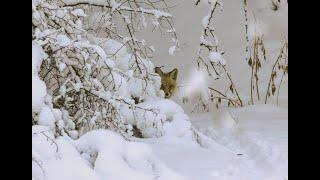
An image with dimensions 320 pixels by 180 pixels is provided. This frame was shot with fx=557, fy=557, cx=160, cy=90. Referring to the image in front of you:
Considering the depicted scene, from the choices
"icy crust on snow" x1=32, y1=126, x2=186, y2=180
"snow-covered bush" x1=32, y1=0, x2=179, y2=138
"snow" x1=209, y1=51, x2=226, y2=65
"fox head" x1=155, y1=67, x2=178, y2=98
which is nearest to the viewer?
"icy crust on snow" x1=32, y1=126, x2=186, y2=180

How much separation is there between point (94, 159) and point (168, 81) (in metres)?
1.84

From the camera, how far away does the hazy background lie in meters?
4.79

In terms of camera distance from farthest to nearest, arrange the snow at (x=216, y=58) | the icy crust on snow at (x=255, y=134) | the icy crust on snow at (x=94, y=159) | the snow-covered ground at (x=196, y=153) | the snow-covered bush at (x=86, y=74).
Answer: the snow at (x=216, y=58) < the icy crust on snow at (x=255, y=134) < the snow-covered bush at (x=86, y=74) < the snow-covered ground at (x=196, y=153) < the icy crust on snow at (x=94, y=159)

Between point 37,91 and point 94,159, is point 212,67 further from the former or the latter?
point 37,91

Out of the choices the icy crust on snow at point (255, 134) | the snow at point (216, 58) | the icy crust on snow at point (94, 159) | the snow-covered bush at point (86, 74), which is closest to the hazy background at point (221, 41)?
the icy crust on snow at point (255, 134)

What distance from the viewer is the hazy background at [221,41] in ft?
15.7

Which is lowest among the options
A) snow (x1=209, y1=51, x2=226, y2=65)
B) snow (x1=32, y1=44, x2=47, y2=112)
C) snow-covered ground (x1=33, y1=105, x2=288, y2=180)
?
snow-covered ground (x1=33, y1=105, x2=288, y2=180)

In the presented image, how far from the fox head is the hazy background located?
116mm

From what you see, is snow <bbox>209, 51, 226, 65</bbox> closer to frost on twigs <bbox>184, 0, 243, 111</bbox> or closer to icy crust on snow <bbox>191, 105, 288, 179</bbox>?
frost on twigs <bbox>184, 0, 243, 111</bbox>

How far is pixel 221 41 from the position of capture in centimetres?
538

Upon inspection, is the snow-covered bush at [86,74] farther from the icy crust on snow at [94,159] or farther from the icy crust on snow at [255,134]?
the icy crust on snow at [255,134]

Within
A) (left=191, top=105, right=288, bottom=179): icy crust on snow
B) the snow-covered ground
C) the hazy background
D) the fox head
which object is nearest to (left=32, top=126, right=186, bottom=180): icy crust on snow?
Result: the snow-covered ground

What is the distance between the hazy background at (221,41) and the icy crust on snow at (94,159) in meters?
1.92

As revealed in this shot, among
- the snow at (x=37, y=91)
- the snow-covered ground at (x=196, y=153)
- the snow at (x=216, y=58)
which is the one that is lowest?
the snow-covered ground at (x=196, y=153)
